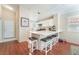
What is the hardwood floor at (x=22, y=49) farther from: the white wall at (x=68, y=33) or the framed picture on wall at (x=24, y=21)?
the framed picture on wall at (x=24, y=21)

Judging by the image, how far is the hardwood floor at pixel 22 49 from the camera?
6.24 ft

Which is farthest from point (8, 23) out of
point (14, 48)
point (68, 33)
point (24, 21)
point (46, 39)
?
point (68, 33)

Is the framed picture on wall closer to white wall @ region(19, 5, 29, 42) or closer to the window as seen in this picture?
white wall @ region(19, 5, 29, 42)

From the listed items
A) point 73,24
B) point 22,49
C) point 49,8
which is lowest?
point 22,49

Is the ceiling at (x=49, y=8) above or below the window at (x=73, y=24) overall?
above

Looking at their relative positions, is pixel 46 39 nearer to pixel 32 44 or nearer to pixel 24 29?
pixel 32 44

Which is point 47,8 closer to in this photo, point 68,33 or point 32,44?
point 68,33

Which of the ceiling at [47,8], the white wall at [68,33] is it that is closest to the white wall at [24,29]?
the ceiling at [47,8]

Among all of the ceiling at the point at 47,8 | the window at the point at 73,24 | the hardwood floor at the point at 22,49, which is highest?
the ceiling at the point at 47,8

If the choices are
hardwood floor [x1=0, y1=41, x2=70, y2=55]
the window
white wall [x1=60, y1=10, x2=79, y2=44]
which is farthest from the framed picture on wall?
the window

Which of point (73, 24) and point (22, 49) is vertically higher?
point (73, 24)

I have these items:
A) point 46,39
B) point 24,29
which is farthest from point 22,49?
point 46,39

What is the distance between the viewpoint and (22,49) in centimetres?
192
